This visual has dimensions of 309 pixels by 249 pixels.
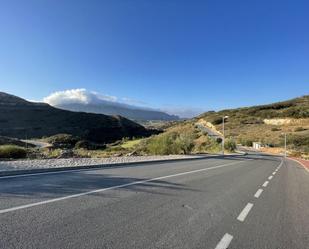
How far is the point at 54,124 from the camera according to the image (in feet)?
310

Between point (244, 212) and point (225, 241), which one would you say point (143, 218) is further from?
point (244, 212)

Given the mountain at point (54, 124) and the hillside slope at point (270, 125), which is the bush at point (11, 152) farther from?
the hillside slope at point (270, 125)

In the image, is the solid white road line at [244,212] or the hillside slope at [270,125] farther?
the hillside slope at [270,125]

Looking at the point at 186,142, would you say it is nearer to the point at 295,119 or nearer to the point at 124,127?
the point at 124,127

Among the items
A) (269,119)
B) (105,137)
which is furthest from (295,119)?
(105,137)

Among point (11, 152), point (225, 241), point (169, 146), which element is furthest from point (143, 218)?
point (169, 146)

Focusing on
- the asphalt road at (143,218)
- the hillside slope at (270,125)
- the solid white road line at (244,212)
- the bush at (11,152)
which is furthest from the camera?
the hillside slope at (270,125)

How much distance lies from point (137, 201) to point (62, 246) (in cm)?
348

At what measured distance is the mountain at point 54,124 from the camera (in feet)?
278

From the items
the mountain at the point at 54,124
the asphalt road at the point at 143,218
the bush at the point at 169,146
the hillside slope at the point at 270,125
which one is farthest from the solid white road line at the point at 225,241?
the mountain at the point at 54,124

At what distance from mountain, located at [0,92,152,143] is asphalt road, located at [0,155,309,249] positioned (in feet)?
248

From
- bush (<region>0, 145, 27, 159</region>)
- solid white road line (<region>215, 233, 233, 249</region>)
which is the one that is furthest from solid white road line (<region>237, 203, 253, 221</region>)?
bush (<region>0, 145, 27, 159</region>)

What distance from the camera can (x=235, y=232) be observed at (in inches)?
230

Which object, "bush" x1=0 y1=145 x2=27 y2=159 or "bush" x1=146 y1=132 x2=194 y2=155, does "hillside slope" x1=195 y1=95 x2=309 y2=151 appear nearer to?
"bush" x1=146 y1=132 x2=194 y2=155
